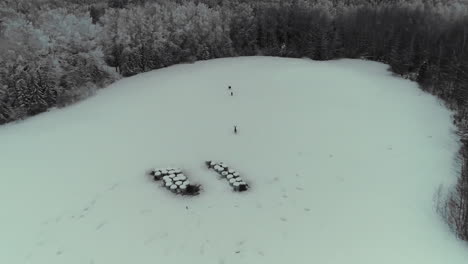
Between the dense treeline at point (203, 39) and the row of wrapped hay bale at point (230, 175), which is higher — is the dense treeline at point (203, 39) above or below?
above

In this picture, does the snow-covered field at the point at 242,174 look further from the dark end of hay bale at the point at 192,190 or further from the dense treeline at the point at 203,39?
the dense treeline at the point at 203,39

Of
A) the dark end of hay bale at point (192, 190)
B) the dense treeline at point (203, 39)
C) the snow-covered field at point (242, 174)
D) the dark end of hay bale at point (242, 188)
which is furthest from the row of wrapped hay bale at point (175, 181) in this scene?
the dense treeline at point (203, 39)

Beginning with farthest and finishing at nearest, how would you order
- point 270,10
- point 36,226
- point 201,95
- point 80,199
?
point 270,10 < point 201,95 < point 80,199 < point 36,226

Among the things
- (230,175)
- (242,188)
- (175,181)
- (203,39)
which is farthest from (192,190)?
(203,39)

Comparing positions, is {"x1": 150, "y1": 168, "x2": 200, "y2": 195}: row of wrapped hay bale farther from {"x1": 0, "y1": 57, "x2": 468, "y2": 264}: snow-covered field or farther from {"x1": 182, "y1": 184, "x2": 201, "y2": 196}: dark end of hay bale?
{"x1": 0, "y1": 57, "x2": 468, "y2": 264}: snow-covered field

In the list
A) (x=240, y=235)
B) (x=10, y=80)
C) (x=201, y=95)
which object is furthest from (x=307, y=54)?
(x=240, y=235)

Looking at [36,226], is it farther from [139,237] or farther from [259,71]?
[259,71]

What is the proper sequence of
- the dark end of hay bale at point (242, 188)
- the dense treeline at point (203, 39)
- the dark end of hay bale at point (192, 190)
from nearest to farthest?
the dark end of hay bale at point (192, 190), the dark end of hay bale at point (242, 188), the dense treeline at point (203, 39)
